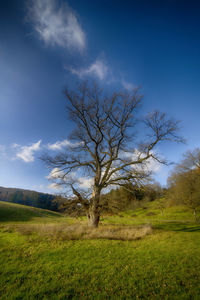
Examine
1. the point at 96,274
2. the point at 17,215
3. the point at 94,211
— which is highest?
the point at 94,211

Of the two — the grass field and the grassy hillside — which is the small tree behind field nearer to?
the grass field

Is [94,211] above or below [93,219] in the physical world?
above

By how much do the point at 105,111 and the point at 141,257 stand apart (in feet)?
40.8

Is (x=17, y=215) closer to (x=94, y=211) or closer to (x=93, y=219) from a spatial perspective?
(x=93, y=219)

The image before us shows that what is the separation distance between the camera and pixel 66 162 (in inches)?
526

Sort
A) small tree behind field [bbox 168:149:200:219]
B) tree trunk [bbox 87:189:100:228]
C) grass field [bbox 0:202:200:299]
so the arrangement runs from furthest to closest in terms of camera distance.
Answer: small tree behind field [bbox 168:149:200:219] → tree trunk [bbox 87:189:100:228] → grass field [bbox 0:202:200:299]

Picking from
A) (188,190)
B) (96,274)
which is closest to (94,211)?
(96,274)

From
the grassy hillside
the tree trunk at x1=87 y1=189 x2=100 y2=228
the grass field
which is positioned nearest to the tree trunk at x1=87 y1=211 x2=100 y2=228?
the tree trunk at x1=87 y1=189 x2=100 y2=228

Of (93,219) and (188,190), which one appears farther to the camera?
(188,190)

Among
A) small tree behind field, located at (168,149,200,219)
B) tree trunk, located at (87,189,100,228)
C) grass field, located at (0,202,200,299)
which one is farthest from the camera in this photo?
small tree behind field, located at (168,149,200,219)

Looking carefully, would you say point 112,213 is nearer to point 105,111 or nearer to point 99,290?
point 99,290

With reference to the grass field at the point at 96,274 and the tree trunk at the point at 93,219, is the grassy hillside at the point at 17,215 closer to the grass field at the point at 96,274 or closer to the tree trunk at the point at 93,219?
the tree trunk at the point at 93,219

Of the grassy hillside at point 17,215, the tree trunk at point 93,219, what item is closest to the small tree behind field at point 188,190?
the tree trunk at point 93,219

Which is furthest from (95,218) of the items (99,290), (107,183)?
(99,290)
